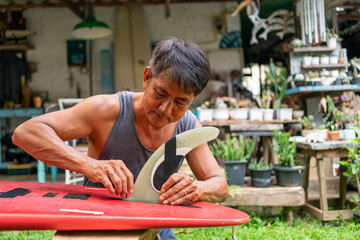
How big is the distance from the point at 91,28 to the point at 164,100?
459 centimetres

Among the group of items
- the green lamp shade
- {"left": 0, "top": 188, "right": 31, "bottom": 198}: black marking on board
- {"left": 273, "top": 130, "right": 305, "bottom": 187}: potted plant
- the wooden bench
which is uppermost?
the green lamp shade

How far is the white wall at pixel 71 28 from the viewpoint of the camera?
751cm

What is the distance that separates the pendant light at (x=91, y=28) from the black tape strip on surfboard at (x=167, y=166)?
15.0 ft

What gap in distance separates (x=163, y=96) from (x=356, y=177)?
2668 mm

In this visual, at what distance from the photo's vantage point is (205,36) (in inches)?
297

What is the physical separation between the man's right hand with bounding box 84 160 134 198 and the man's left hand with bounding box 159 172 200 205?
126 millimetres

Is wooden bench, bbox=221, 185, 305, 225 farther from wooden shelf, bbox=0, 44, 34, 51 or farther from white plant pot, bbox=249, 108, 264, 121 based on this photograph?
wooden shelf, bbox=0, 44, 34, 51

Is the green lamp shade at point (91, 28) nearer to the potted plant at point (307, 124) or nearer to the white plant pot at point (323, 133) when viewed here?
the potted plant at point (307, 124)

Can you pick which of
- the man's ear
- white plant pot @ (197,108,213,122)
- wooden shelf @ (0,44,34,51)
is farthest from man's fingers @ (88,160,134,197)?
wooden shelf @ (0,44,34,51)

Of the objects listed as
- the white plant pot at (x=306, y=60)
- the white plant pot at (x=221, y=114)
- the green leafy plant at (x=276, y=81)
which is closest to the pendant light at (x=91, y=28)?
the white plant pot at (x=221, y=114)

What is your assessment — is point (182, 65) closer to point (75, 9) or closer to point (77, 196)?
point (77, 196)

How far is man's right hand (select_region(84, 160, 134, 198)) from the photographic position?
1.21 m

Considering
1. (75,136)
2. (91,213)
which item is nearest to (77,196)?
(91,213)

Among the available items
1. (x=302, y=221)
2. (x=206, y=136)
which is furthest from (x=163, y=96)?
(x=302, y=221)
